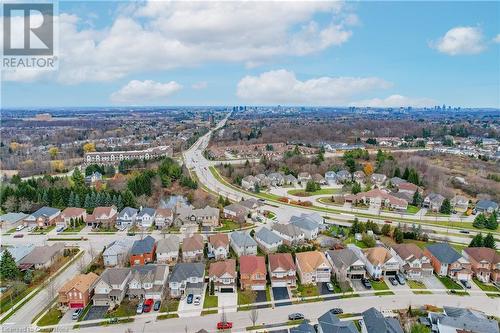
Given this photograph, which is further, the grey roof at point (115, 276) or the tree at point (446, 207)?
the tree at point (446, 207)

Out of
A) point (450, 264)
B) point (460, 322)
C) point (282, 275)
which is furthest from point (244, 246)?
point (450, 264)

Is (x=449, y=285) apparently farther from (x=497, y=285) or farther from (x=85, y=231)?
(x=85, y=231)

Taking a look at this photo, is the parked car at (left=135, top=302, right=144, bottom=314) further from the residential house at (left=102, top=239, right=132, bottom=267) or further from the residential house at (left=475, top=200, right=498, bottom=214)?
the residential house at (left=475, top=200, right=498, bottom=214)

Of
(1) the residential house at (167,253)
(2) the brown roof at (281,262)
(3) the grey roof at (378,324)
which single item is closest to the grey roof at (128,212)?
(1) the residential house at (167,253)

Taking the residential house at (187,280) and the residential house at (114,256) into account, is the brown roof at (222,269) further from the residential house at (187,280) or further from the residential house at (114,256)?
the residential house at (114,256)

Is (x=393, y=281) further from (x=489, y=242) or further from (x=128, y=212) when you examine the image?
(x=128, y=212)

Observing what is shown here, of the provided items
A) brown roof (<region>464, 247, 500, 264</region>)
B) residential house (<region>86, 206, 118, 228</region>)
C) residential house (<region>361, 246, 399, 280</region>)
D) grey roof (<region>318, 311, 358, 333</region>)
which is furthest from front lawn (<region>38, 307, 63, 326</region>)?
brown roof (<region>464, 247, 500, 264</region>)

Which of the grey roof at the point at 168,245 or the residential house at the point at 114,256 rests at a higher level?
the grey roof at the point at 168,245

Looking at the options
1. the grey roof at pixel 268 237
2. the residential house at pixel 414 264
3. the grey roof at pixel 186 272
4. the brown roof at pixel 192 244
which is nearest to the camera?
the grey roof at pixel 186 272
